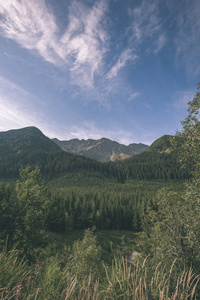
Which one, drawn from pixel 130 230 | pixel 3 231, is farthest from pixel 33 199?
pixel 130 230

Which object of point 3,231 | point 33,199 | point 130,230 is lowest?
point 130,230

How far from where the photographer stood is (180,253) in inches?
360

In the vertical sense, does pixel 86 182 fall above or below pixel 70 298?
below

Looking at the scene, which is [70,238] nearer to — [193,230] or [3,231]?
[3,231]

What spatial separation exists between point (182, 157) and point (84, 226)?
77.5 meters

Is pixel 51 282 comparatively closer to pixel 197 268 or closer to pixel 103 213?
pixel 197 268

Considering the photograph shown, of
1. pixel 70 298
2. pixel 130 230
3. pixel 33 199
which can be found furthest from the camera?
pixel 130 230

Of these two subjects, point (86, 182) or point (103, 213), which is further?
point (86, 182)

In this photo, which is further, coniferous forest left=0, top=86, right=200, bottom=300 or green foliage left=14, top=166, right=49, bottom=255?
green foliage left=14, top=166, right=49, bottom=255

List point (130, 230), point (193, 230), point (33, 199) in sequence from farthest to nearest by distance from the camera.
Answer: point (130, 230)
point (33, 199)
point (193, 230)

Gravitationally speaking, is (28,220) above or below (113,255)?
below

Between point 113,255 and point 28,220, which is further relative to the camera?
point 28,220

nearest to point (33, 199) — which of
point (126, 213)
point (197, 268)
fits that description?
point (197, 268)

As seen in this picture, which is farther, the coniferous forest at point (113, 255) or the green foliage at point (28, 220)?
the green foliage at point (28, 220)
